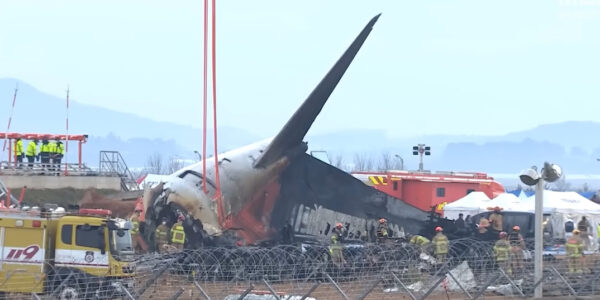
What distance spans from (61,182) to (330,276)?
2248cm

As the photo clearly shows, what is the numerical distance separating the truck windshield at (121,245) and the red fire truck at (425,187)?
A: 1099 inches

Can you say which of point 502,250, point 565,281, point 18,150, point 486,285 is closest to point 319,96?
point 502,250

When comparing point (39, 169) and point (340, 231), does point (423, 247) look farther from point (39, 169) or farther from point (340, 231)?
point (39, 169)

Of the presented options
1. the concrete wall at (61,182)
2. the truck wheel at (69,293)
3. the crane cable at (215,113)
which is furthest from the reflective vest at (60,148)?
the truck wheel at (69,293)

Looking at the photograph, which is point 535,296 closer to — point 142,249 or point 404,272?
point 404,272

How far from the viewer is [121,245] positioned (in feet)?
68.6

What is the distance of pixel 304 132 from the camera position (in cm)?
3050

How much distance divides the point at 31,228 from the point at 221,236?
893 cm

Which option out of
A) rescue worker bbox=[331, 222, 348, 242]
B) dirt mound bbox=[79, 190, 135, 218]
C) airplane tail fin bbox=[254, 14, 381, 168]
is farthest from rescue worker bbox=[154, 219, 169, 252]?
dirt mound bbox=[79, 190, 135, 218]

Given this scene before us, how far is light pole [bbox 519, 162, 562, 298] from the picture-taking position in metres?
22.3

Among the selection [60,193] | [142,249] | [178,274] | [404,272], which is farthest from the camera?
[60,193]

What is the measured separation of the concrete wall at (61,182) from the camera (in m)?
40.1

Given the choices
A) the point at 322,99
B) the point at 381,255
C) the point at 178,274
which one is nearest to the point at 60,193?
the point at 322,99

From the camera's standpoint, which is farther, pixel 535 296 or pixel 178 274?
pixel 535 296
